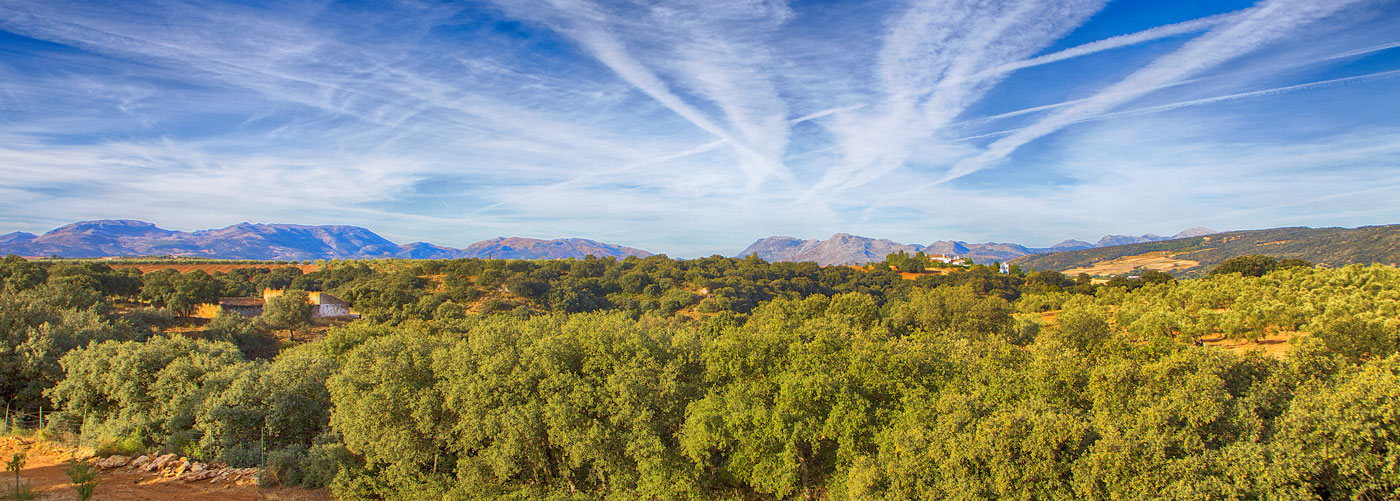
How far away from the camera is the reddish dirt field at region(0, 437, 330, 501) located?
1634 centimetres

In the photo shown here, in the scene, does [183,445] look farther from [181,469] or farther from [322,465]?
[322,465]

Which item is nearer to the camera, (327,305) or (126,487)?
(126,487)

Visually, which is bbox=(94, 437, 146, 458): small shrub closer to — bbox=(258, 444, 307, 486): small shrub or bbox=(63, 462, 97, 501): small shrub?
bbox=(258, 444, 307, 486): small shrub

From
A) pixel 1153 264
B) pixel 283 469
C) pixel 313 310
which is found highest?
pixel 313 310

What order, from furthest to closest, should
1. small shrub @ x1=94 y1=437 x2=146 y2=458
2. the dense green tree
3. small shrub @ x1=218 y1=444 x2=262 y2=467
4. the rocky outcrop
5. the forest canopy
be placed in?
the dense green tree < small shrub @ x1=218 y1=444 x2=262 y2=467 < small shrub @ x1=94 y1=437 x2=146 y2=458 < the rocky outcrop < the forest canopy

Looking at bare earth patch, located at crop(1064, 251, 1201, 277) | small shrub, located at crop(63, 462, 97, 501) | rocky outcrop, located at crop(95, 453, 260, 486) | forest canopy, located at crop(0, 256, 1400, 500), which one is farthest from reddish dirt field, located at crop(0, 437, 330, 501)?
bare earth patch, located at crop(1064, 251, 1201, 277)

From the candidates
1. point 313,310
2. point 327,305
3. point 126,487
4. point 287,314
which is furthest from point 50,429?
point 327,305

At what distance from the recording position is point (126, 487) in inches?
675

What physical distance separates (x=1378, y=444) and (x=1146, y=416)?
422cm

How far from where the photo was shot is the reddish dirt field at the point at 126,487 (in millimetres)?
16344

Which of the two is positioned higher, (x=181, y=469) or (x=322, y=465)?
(x=181, y=469)

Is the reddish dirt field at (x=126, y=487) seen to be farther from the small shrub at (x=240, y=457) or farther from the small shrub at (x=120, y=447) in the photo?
the small shrub at (x=240, y=457)

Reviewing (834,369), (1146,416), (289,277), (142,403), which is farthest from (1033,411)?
(289,277)

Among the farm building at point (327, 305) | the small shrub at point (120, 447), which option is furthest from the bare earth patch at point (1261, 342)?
the farm building at point (327, 305)
